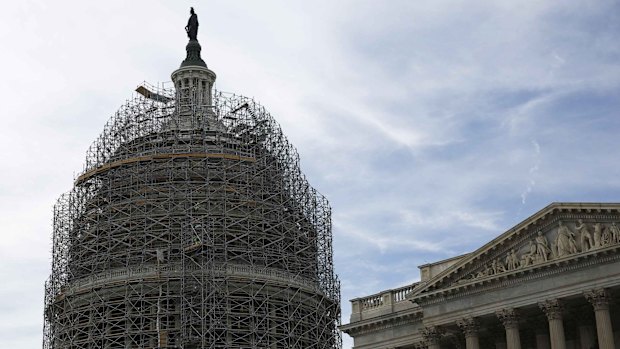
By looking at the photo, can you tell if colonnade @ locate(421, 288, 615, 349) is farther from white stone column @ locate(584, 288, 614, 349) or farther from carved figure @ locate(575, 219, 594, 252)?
carved figure @ locate(575, 219, 594, 252)

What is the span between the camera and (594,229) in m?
58.2

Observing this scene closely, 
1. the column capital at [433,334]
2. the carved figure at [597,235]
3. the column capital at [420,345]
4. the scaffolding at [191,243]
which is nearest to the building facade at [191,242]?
the scaffolding at [191,243]

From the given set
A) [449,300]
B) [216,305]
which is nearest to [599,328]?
[449,300]

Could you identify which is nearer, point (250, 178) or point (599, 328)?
point (599, 328)

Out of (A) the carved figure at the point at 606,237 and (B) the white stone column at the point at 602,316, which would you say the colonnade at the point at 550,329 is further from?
(A) the carved figure at the point at 606,237

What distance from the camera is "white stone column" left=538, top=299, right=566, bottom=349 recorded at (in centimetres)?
5828

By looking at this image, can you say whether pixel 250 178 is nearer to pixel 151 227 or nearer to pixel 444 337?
pixel 151 227

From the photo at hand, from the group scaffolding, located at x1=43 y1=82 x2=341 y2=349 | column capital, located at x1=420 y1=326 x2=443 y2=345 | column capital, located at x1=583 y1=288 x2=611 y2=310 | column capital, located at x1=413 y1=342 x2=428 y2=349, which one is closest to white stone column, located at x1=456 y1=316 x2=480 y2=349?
column capital, located at x1=420 y1=326 x2=443 y2=345

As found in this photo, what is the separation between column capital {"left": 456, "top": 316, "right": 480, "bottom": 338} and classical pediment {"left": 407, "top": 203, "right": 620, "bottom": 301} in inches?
69.2

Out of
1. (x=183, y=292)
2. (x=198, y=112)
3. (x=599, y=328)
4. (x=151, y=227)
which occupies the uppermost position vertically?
(x=198, y=112)

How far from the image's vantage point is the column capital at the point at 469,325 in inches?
2480

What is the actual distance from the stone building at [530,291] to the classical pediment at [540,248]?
53mm

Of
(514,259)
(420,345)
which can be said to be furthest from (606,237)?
(420,345)

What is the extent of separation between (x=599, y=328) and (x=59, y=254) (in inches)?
2173
